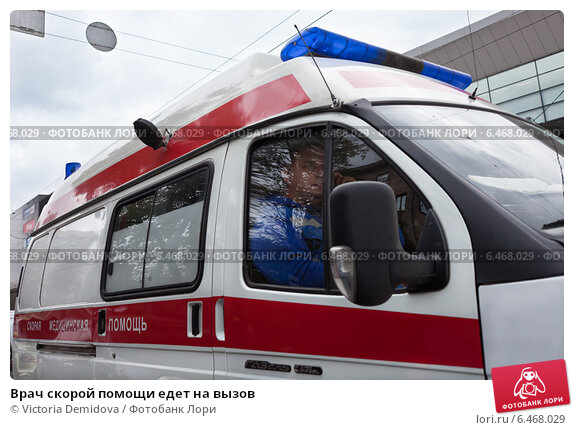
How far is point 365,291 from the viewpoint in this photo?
1.61 m

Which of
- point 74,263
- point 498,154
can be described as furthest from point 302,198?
point 74,263

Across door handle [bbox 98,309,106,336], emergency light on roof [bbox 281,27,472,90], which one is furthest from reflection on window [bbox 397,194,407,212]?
door handle [bbox 98,309,106,336]

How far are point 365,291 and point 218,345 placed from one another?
1283mm

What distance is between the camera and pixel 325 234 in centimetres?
231

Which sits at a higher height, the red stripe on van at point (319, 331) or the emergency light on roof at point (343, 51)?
the emergency light on roof at point (343, 51)

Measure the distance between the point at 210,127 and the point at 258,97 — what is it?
43 centimetres

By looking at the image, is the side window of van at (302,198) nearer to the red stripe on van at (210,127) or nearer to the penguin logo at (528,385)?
the red stripe on van at (210,127)

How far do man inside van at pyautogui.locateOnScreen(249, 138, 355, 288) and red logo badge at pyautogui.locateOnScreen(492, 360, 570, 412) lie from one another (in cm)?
85

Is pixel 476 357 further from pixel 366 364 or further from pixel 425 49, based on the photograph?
pixel 425 49

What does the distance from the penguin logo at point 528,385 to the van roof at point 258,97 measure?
1.31m

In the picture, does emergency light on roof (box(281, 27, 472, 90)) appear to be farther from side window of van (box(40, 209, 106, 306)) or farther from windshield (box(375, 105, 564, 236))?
side window of van (box(40, 209, 106, 306))

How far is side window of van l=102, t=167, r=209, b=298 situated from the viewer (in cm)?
304

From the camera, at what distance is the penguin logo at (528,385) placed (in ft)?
5.46

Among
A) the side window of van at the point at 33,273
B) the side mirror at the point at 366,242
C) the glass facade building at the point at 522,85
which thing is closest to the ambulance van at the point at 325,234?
the side mirror at the point at 366,242
